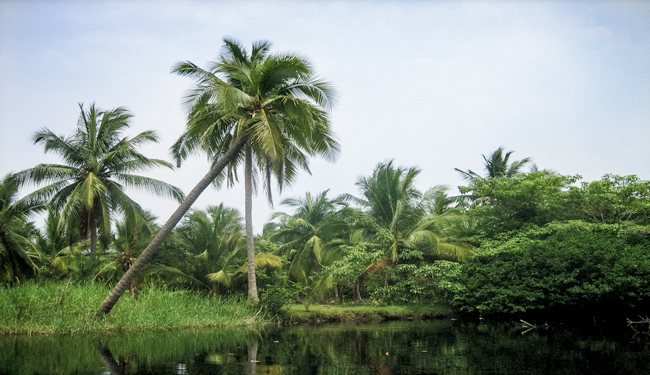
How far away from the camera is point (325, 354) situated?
39.3 feet

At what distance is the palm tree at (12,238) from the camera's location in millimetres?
19328

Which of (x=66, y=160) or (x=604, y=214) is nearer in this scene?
(x=66, y=160)

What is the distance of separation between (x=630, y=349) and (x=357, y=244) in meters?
14.7

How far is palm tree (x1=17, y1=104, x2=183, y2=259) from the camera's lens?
68.0ft

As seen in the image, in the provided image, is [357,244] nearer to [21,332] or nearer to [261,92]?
[261,92]

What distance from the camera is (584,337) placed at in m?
16.5

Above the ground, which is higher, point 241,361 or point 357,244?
point 357,244

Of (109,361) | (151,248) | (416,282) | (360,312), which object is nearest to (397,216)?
(416,282)

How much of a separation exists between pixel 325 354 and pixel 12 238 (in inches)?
540

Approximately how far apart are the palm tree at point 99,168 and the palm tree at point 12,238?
791mm

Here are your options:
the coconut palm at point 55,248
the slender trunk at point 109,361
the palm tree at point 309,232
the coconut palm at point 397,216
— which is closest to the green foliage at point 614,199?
the coconut palm at point 397,216

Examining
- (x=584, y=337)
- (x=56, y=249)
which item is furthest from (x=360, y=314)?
(x=56, y=249)

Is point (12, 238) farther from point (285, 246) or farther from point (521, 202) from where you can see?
point (521, 202)

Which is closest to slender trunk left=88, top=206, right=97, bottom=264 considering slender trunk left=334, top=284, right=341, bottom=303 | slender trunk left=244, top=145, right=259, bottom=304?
slender trunk left=244, top=145, right=259, bottom=304
